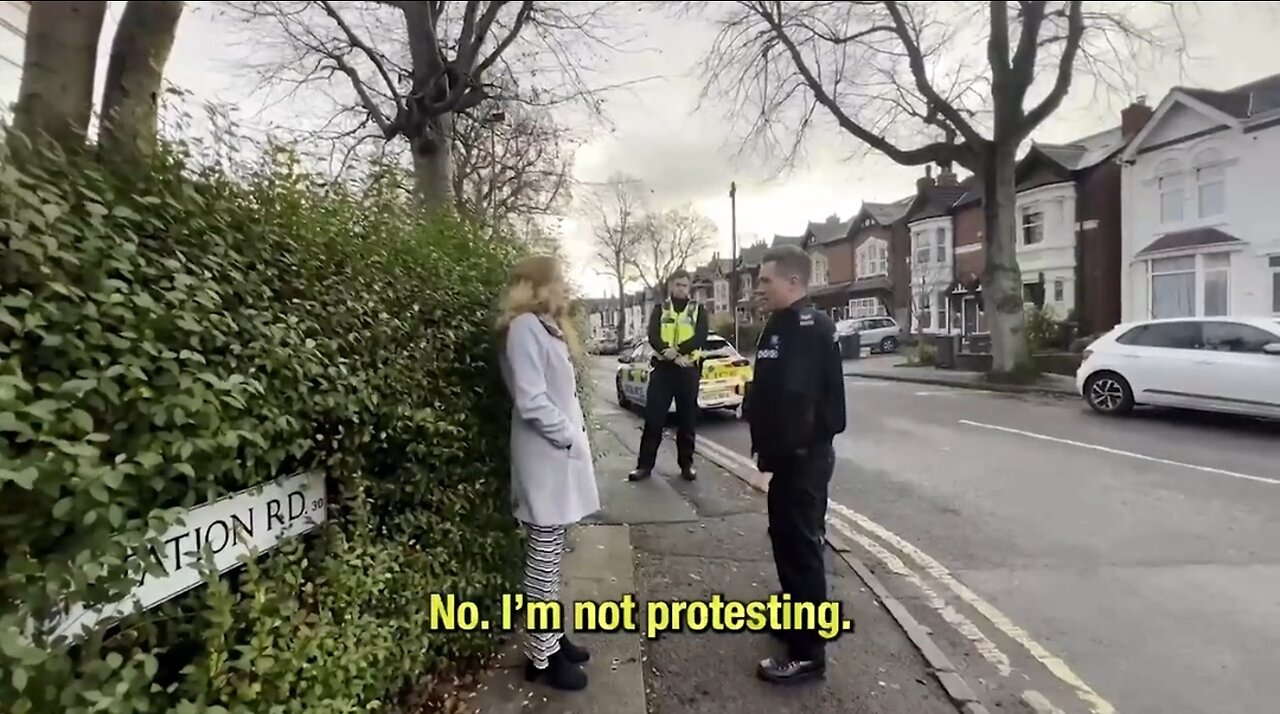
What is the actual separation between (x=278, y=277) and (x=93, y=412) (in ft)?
2.39

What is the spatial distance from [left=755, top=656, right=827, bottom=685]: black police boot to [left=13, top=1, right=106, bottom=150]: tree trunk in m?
2.92

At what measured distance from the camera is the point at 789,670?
3.07 meters

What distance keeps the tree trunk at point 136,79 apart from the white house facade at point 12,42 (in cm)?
19

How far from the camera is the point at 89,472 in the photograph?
1280 millimetres

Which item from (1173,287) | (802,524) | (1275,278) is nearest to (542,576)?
(802,524)

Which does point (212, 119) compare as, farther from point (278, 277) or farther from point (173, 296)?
point (173, 296)

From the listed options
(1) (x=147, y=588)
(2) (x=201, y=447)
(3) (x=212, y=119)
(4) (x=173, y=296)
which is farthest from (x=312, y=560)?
(3) (x=212, y=119)

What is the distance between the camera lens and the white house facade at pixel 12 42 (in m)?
1.84

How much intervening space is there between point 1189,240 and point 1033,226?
24.3 ft

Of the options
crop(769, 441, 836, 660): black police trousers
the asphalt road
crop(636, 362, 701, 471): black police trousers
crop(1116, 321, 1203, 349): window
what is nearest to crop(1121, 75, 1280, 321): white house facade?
crop(1116, 321, 1203, 349): window

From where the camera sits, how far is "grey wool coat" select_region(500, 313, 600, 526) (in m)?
2.75

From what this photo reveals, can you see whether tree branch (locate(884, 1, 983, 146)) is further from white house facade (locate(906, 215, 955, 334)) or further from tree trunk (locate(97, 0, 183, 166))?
white house facade (locate(906, 215, 955, 334))

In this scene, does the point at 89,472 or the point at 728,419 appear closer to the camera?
the point at 89,472

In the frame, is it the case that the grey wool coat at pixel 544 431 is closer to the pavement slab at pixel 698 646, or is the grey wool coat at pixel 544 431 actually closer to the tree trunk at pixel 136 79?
the pavement slab at pixel 698 646
